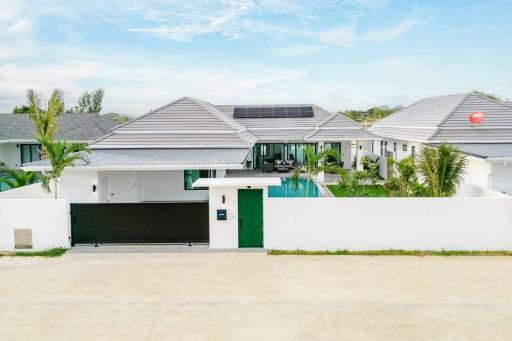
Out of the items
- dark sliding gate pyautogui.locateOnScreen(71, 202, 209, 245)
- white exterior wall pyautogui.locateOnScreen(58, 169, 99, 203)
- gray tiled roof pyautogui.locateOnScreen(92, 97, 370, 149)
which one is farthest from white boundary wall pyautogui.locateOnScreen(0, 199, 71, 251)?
gray tiled roof pyautogui.locateOnScreen(92, 97, 370, 149)

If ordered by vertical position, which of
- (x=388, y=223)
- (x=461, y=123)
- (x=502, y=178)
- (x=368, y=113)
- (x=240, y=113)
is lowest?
(x=388, y=223)

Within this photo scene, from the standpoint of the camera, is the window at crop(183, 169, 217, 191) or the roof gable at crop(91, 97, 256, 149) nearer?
the window at crop(183, 169, 217, 191)

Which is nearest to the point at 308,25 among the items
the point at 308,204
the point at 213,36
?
the point at 213,36

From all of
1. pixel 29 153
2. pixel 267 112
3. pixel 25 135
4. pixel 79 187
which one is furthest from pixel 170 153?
pixel 29 153

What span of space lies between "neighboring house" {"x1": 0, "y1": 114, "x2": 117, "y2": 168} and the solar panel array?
11529 mm

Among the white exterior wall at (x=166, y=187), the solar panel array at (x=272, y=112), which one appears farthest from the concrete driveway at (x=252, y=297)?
the solar panel array at (x=272, y=112)

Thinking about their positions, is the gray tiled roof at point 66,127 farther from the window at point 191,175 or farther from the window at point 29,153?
the window at point 191,175

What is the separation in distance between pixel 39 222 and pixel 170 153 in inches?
329

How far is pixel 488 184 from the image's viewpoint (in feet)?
59.6

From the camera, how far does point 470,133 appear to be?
2373 centimetres

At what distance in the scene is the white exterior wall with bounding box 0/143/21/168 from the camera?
1316 inches

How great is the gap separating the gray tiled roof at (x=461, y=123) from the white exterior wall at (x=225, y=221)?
1377cm

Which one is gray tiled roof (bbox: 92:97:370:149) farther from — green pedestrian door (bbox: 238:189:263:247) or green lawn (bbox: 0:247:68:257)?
green lawn (bbox: 0:247:68:257)

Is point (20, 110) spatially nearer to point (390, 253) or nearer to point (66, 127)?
point (66, 127)
